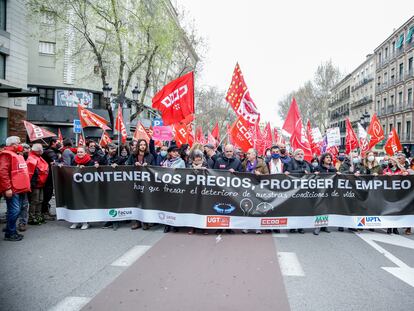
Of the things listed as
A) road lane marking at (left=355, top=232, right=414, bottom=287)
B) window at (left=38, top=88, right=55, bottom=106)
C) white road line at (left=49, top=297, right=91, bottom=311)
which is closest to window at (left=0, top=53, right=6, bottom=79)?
window at (left=38, top=88, right=55, bottom=106)

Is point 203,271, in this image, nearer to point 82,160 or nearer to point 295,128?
point 82,160

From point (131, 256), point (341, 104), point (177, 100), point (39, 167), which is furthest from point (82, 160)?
point (341, 104)

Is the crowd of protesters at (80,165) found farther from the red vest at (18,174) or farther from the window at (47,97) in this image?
the window at (47,97)

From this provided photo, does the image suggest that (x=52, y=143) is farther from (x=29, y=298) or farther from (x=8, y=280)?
(x=29, y=298)

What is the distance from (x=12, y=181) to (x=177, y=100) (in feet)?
13.3

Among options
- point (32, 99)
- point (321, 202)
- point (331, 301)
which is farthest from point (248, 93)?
point (32, 99)

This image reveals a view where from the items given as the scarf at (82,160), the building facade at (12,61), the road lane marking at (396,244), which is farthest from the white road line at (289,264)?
the building facade at (12,61)

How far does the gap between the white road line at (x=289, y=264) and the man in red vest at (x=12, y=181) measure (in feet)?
14.9

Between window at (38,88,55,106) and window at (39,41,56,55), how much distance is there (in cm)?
298

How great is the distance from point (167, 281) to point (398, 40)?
5457 centimetres

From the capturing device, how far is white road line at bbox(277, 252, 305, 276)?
4.78 meters

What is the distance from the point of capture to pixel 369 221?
7391mm

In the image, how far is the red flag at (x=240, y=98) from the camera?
9.53m

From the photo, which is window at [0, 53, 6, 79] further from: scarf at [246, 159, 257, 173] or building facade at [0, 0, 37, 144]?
scarf at [246, 159, 257, 173]
